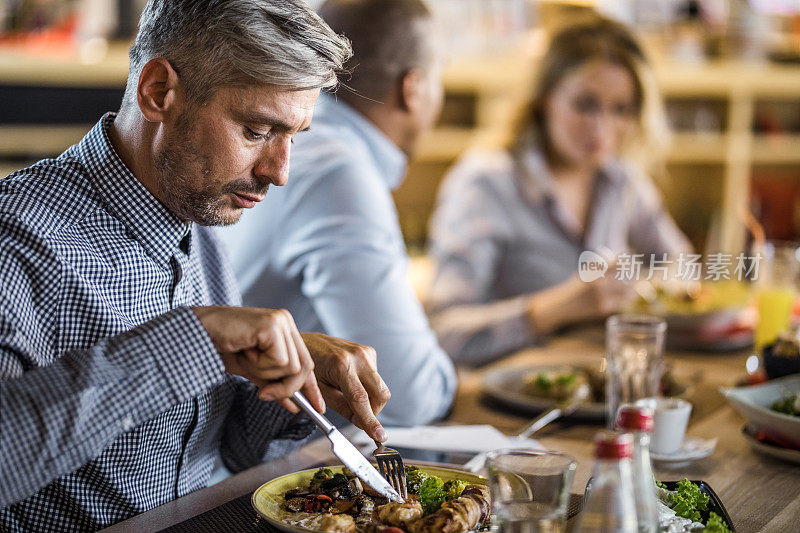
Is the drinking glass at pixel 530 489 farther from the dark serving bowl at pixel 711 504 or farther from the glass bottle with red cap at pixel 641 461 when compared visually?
the dark serving bowl at pixel 711 504

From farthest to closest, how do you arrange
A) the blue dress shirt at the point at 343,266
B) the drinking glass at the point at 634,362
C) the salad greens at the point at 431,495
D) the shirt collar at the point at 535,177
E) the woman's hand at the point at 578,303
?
1. the shirt collar at the point at 535,177
2. the woman's hand at the point at 578,303
3. the blue dress shirt at the point at 343,266
4. the drinking glass at the point at 634,362
5. the salad greens at the point at 431,495

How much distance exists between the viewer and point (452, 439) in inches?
52.8

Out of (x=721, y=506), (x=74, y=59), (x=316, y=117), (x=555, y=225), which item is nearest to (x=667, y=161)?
(x=555, y=225)

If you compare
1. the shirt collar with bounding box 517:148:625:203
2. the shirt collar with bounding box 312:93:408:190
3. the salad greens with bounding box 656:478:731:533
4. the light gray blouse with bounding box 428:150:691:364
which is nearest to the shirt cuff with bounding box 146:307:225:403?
the salad greens with bounding box 656:478:731:533

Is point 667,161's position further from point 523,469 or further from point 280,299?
point 523,469

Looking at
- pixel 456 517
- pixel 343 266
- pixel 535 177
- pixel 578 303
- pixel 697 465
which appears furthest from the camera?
pixel 535 177

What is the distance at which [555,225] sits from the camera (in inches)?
109

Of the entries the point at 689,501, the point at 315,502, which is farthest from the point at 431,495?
the point at 689,501

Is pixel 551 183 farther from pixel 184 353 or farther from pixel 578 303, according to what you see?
pixel 184 353

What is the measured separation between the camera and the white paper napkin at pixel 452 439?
51.2 inches

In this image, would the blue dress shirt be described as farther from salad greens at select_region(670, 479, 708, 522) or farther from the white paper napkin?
salad greens at select_region(670, 479, 708, 522)

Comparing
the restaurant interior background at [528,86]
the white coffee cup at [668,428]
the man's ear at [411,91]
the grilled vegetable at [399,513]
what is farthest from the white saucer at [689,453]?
the restaurant interior background at [528,86]

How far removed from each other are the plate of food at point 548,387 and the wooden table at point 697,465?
25 mm

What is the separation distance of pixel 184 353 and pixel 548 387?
0.82 m
